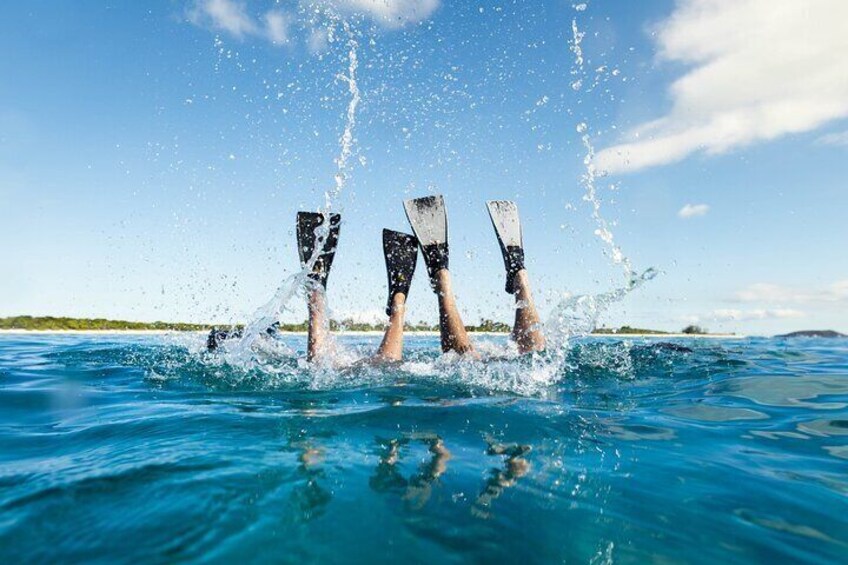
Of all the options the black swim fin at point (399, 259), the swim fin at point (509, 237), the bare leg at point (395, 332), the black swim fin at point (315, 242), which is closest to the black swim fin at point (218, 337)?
the black swim fin at point (315, 242)

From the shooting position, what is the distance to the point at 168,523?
160 centimetres

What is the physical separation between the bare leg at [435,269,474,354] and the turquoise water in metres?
1.27

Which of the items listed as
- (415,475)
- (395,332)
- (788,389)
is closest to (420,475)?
(415,475)

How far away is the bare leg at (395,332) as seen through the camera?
5.49 m

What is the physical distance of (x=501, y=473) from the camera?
2.11m

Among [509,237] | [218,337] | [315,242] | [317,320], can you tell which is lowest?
[218,337]

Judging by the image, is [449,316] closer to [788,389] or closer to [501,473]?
[788,389]

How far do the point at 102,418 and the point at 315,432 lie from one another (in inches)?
61.8

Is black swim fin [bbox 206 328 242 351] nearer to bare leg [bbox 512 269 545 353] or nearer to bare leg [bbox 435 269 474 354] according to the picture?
bare leg [bbox 435 269 474 354]

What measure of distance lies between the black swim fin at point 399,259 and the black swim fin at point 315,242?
2.04 feet

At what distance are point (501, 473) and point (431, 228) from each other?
12.4ft

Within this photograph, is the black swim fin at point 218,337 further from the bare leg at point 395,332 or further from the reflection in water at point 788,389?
the reflection in water at point 788,389

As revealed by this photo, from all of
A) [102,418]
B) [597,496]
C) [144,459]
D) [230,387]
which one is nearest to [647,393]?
[597,496]

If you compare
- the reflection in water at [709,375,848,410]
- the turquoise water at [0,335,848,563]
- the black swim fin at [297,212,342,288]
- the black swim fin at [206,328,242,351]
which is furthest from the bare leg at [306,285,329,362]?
the reflection in water at [709,375,848,410]
